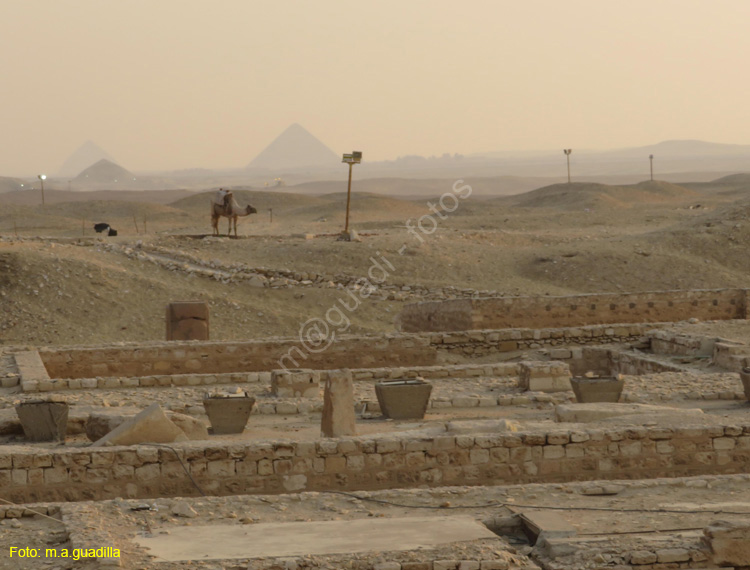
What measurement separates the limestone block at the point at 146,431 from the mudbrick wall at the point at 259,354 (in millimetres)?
6483

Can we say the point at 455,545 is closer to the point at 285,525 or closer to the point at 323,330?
the point at 285,525

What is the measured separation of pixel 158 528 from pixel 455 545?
2130 mm

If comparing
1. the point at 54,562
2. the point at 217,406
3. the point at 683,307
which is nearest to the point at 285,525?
the point at 54,562

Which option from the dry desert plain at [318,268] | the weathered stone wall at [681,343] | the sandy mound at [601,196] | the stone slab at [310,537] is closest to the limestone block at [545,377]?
the weathered stone wall at [681,343]

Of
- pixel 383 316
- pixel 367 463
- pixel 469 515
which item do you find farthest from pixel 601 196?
pixel 469 515

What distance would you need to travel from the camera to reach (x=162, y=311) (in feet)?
84.6

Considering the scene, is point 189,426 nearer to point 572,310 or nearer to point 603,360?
point 603,360

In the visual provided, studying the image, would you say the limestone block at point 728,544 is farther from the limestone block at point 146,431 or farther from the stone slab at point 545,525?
the limestone block at point 146,431

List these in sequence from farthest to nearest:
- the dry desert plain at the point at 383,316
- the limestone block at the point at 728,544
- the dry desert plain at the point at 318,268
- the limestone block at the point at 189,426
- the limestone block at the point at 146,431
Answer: the dry desert plain at the point at 318,268, the limestone block at the point at 189,426, the limestone block at the point at 146,431, the dry desert plain at the point at 383,316, the limestone block at the point at 728,544

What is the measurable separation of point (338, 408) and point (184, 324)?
8954 mm

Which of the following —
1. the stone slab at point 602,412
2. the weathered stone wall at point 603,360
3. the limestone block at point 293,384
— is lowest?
the weathered stone wall at point 603,360

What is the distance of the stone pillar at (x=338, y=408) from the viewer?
36.8 feet

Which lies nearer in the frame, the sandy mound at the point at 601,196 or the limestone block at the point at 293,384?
the limestone block at the point at 293,384

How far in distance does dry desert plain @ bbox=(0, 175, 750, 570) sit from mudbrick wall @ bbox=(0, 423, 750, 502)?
0.29 meters
